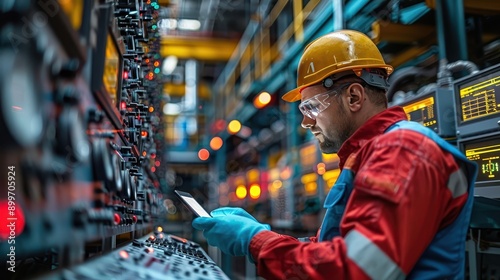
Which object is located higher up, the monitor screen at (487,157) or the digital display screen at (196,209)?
the monitor screen at (487,157)

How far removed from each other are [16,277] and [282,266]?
2.08 ft

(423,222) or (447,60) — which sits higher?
(447,60)

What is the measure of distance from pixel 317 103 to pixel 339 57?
0.59 ft

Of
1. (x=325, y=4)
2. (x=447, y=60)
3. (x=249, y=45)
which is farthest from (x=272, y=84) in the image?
(x=447, y=60)

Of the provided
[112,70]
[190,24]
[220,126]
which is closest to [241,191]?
[220,126]

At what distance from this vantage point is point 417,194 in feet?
3.62

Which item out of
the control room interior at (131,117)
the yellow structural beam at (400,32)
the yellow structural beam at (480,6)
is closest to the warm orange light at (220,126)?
the control room interior at (131,117)

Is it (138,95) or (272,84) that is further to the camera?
(272,84)

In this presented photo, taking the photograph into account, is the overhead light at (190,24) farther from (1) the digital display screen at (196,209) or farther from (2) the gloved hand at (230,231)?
(2) the gloved hand at (230,231)

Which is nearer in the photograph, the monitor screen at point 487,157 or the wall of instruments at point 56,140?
the wall of instruments at point 56,140

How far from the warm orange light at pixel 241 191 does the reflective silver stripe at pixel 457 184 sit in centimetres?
963

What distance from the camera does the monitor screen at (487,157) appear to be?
226 centimetres

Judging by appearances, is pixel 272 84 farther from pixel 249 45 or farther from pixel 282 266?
pixel 282 266

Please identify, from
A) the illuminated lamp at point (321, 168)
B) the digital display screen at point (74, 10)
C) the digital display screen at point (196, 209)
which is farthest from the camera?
the illuminated lamp at point (321, 168)
